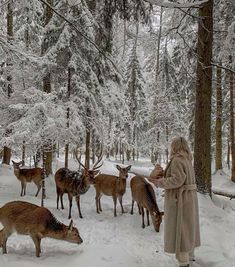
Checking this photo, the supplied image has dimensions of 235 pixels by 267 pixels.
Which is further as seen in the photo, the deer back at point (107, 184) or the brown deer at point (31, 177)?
the brown deer at point (31, 177)

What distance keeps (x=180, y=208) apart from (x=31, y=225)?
246 centimetres

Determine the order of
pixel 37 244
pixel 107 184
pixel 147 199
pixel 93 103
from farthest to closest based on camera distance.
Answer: pixel 93 103 < pixel 107 184 < pixel 147 199 < pixel 37 244

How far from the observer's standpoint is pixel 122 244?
6898 millimetres

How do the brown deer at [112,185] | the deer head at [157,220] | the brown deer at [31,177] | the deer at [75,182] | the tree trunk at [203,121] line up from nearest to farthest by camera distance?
the deer head at [157,220] < the tree trunk at [203,121] < the deer at [75,182] < the brown deer at [112,185] < the brown deer at [31,177]

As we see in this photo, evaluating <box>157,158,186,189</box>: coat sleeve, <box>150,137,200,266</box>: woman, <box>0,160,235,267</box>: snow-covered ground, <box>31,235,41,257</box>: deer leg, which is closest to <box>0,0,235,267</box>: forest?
<box>0,160,235,267</box>: snow-covered ground

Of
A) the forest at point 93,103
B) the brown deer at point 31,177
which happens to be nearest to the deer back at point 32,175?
the brown deer at point 31,177

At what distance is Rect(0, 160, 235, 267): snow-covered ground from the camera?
5793 mm

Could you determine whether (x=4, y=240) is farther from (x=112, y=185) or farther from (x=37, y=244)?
(x=112, y=185)

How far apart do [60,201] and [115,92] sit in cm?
598

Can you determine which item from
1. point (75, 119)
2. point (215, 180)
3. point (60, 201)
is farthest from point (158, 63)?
point (60, 201)

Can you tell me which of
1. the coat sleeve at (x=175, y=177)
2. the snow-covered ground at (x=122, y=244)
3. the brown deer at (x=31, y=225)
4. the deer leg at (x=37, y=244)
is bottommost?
the snow-covered ground at (x=122, y=244)

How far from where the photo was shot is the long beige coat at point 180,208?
204 inches

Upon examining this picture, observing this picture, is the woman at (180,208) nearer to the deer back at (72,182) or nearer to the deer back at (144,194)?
the deer back at (144,194)

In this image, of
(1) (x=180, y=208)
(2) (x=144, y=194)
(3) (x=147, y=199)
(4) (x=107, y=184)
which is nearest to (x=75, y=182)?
(4) (x=107, y=184)
